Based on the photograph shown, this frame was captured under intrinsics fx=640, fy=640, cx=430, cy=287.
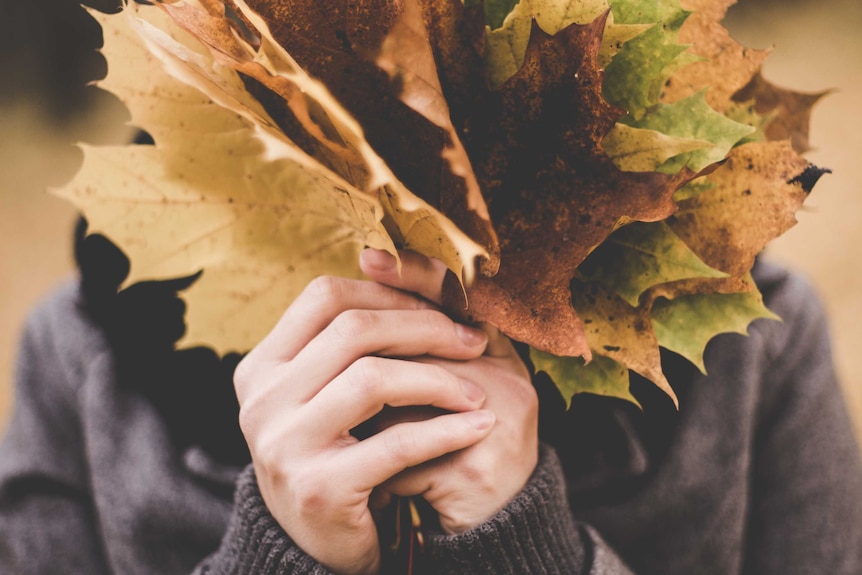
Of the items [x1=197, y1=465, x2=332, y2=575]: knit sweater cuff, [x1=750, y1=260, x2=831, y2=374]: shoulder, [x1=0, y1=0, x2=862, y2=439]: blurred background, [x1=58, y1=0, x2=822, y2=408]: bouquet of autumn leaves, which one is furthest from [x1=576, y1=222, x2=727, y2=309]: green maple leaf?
[x1=0, y1=0, x2=862, y2=439]: blurred background

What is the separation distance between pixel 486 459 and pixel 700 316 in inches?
8.6

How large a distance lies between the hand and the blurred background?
8.97 feet

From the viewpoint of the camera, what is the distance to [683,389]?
918 mm

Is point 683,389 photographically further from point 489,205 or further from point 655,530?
point 489,205

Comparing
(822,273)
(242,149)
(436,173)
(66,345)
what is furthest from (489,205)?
(822,273)

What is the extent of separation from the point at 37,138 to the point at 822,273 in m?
4.15

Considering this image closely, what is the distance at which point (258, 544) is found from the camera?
63 cm

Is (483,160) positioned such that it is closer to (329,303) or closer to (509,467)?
(329,303)

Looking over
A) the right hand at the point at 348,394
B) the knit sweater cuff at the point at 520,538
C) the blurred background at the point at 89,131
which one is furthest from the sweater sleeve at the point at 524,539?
the blurred background at the point at 89,131

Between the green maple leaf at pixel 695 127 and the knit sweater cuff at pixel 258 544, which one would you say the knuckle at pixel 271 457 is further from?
the green maple leaf at pixel 695 127

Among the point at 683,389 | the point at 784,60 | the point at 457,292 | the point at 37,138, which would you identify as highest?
the point at 784,60

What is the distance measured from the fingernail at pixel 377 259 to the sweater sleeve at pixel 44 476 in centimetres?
76

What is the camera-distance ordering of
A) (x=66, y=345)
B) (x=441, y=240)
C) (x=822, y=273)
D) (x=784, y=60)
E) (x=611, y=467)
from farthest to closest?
(x=784, y=60)
(x=822, y=273)
(x=66, y=345)
(x=611, y=467)
(x=441, y=240)

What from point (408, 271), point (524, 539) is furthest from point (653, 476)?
point (408, 271)
